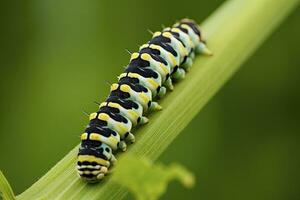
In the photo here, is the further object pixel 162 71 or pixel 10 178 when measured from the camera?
pixel 10 178

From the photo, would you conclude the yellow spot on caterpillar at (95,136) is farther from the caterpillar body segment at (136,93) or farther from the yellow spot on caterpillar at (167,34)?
the yellow spot on caterpillar at (167,34)

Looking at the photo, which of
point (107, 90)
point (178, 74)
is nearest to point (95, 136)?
point (178, 74)

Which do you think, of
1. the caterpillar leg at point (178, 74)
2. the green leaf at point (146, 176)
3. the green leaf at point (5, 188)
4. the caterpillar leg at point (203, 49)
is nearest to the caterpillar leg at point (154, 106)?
the caterpillar leg at point (178, 74)

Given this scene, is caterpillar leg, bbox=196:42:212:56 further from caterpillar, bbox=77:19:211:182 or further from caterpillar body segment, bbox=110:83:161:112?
caterpillar body segment, bbox=110:83:161:112

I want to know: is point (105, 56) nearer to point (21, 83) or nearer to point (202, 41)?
point (21, 83)

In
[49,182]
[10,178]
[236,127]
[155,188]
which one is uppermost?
[236,127]

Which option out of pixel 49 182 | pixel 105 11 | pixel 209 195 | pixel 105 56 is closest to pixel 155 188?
pixel 49 182
